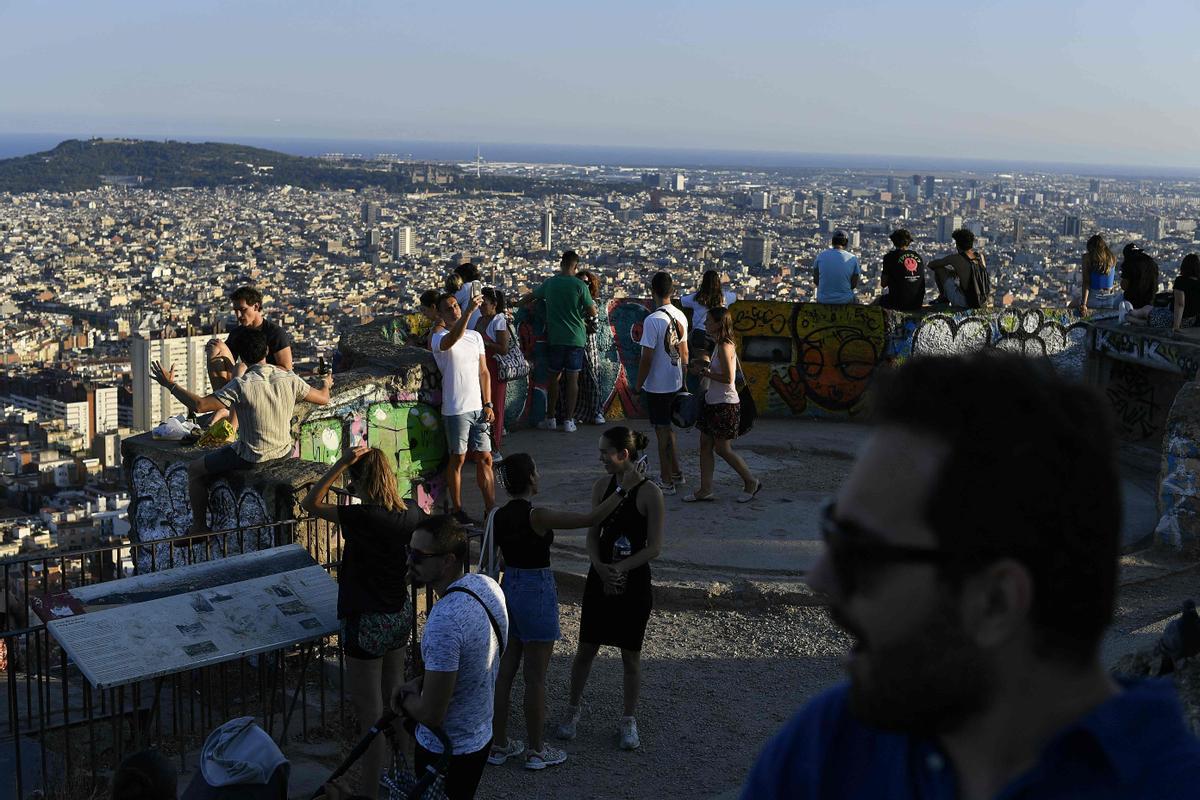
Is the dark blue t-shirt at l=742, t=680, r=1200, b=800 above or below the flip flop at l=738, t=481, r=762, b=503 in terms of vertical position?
above

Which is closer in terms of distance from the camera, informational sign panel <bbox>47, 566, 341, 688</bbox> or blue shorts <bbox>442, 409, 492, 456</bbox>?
informational sign panel <bbox>47, 566, 341, 688</bbox>

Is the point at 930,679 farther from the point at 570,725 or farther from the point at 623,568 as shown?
the point at 570,725

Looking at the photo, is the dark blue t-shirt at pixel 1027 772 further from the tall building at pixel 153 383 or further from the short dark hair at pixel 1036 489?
the tall building at pixel 153 383

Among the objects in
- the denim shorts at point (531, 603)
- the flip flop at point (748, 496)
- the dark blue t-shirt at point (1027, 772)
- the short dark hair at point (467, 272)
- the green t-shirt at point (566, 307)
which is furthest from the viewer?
the green t-shirt at point (566, 307)

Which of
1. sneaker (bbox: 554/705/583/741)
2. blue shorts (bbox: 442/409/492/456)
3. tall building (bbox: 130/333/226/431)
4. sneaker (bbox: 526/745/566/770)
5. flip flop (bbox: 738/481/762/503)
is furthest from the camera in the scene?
tall building (bbox: 130/333/226/431)

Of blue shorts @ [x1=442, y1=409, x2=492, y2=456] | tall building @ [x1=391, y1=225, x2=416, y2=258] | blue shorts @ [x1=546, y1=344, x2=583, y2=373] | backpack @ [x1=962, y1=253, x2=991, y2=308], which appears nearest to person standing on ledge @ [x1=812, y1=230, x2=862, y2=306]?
backpack @ [x1=962, y1=253, x2=991, y2=308]

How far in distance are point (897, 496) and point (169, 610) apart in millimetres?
5887

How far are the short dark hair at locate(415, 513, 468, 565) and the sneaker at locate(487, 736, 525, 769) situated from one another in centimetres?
182

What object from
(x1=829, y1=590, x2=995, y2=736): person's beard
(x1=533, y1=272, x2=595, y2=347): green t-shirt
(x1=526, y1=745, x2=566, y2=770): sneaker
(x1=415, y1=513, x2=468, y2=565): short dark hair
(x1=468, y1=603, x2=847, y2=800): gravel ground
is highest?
(x1=829, y1=590, x2=995, y2=736): person's beard

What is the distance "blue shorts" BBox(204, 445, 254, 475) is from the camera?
28.8 feet

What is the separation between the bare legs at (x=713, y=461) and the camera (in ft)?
37.1

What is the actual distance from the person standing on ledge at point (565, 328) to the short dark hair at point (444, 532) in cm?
778

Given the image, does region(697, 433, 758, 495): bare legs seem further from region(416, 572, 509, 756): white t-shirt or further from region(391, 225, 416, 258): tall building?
region(391, 225, 416, 258): tall building

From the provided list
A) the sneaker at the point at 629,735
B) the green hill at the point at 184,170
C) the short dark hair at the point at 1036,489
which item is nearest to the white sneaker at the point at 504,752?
the sneaker at the point at 629,735
